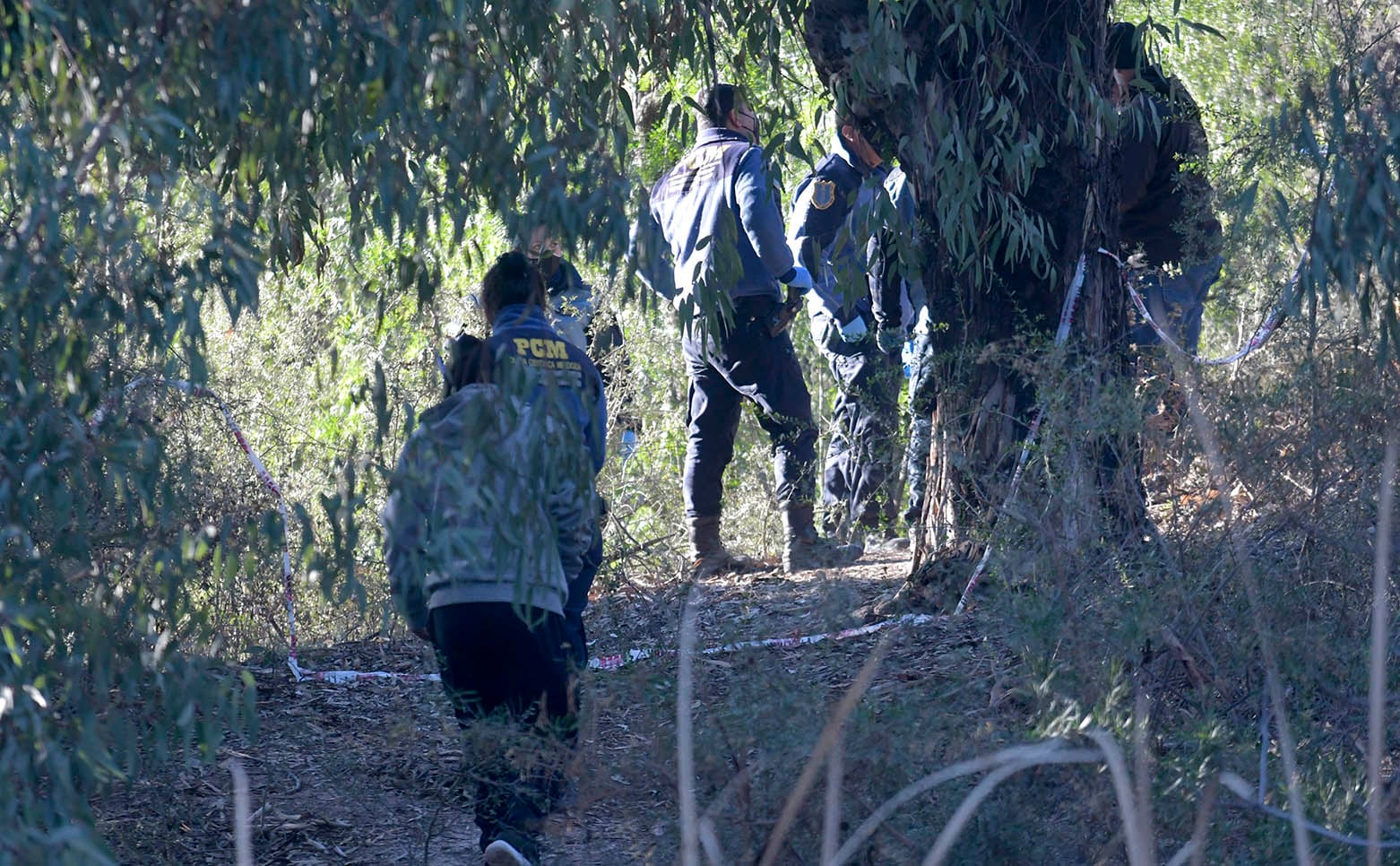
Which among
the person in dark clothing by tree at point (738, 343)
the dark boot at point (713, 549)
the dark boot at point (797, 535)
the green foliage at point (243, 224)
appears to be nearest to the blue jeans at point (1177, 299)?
the green foliage at point (243, 224)

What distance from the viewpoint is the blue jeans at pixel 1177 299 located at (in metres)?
5.85

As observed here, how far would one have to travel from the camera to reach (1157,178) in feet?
21.5

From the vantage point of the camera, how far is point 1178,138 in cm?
638

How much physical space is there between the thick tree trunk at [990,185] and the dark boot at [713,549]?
143 centimetres

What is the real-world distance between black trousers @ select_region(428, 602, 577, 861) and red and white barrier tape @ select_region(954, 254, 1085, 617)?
1423 mm

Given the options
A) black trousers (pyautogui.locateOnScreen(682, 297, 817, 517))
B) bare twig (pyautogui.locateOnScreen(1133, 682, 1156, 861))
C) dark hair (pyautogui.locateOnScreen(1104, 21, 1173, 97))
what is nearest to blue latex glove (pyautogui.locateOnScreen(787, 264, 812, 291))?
black trousers (pyautogui.locateOnScreen(682, 297, 817, 517))

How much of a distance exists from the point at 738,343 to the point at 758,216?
0.58 meters

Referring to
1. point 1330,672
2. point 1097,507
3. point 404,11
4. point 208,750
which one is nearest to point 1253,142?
point 1097,507

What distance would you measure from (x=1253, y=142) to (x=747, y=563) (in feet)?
11.5

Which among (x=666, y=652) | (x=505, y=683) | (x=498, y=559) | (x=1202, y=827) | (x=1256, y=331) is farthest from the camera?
(x=1256, y=331)

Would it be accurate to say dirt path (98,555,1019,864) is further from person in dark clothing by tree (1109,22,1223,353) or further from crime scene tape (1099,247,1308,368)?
person in dark clothing by tree (1109,22,1223,353)

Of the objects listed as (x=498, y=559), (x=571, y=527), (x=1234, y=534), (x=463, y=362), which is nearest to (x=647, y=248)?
(x=463, y=362)

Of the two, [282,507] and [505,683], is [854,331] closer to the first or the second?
[282,507]

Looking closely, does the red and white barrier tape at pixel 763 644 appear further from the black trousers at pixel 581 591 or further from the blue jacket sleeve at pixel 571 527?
the blue jacket sleeve at pixel 571 527
